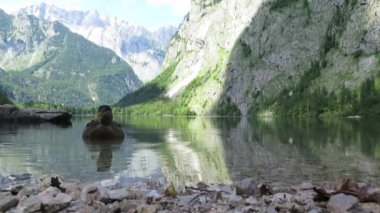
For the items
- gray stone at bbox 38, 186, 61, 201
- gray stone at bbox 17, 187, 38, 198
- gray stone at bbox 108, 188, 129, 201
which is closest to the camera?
gray stone at bbox 38, 186, 61, 201

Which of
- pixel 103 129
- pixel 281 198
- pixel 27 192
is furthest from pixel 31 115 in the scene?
pixel 281 198

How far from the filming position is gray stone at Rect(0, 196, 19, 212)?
68.7 ft

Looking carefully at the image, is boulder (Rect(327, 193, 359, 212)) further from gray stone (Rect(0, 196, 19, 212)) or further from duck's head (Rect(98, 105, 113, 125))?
duck's head (Rect(98, 105, 113, 125))

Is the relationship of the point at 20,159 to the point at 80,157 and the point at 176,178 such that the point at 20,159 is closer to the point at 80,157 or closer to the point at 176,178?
the point at 80,157

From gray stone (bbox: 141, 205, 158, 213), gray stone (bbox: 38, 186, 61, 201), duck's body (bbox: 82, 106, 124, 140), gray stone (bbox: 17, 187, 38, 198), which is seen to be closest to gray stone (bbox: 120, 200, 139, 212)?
gray stone (bbox: 141, 205, 158, 213)

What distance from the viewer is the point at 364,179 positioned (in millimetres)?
34094

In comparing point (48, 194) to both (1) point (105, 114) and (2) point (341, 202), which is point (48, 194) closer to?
(2) point (341, 202)

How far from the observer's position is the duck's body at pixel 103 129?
80.0 meters

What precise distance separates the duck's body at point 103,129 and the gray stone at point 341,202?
203 ft

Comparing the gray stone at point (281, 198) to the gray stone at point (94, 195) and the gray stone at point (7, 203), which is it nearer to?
the gray stone at point (94, 195)

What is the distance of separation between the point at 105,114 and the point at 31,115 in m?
102

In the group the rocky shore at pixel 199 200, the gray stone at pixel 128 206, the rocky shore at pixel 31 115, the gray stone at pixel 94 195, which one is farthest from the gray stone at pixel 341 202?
the rocky shore at pixel 31 115

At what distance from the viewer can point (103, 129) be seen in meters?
81.2

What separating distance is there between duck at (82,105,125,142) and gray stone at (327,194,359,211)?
60652mm
